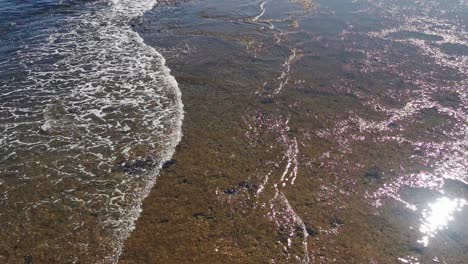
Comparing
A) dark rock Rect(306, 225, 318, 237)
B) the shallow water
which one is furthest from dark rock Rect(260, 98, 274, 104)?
dark rock Rect(306, 225, 318, 237)

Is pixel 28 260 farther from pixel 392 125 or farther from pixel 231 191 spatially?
pixel 392 125

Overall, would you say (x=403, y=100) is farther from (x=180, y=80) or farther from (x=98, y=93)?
(x=98, y=93)

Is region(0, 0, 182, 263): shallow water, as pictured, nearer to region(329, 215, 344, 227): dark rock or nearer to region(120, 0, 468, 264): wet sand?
region(120, 0, 468, 264): wet sand

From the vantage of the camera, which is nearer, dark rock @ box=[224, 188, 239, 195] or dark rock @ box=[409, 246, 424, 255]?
dark rock @ box=[409, 246, 424, 255]

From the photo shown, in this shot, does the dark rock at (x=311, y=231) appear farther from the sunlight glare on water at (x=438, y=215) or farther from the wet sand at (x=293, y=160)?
the sunlight glare on water at (x=438, y=215)

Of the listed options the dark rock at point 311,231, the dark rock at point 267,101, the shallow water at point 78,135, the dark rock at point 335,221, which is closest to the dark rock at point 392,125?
the dark rock at point 267,101

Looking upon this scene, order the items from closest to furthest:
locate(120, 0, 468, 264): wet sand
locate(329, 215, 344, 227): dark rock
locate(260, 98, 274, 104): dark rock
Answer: locate(120, 0, 468, 264): wet sand → locate(329, 215, 344, 227): dark rock → locate(260, 98, 274, 104): dark rock
